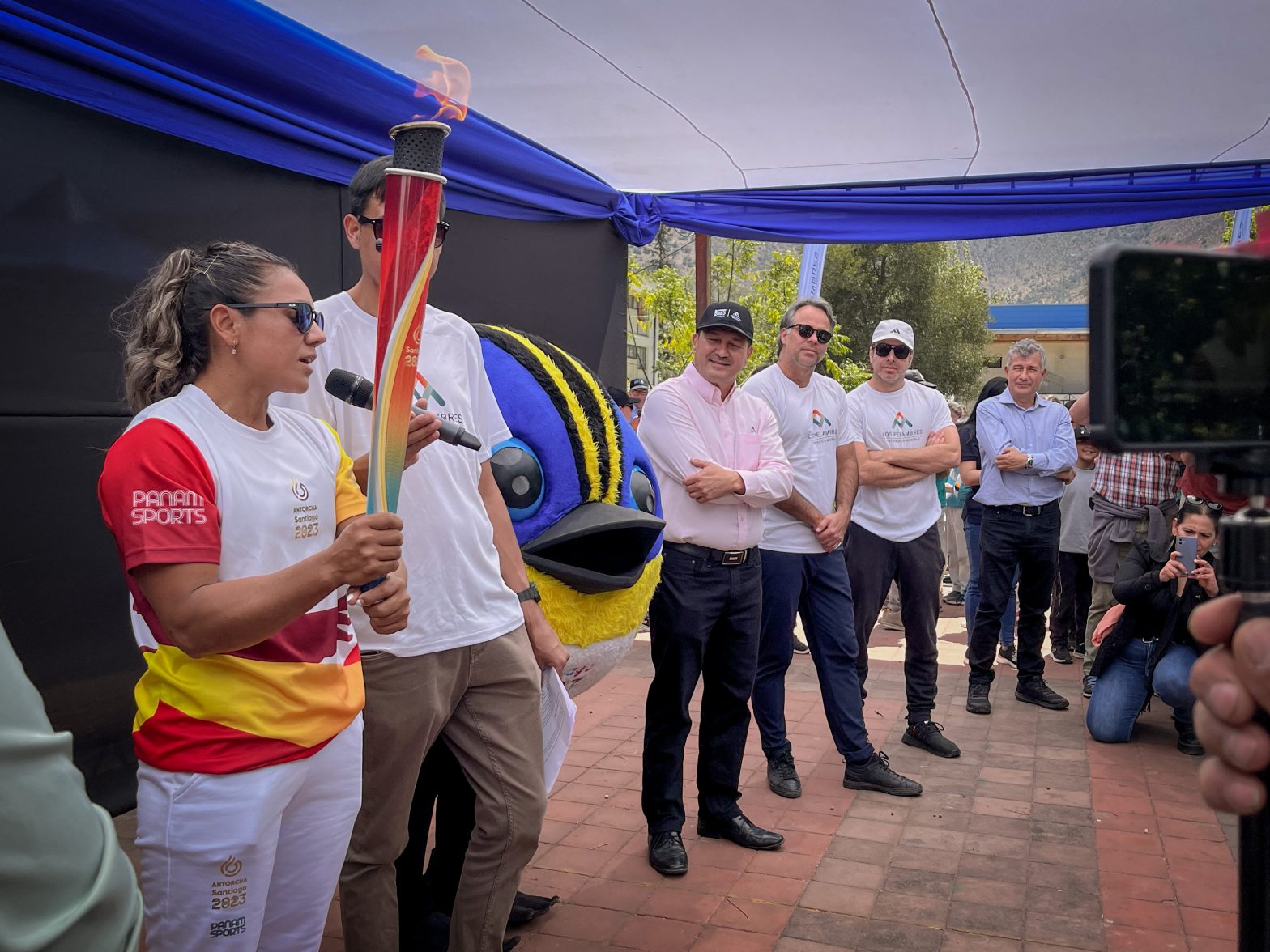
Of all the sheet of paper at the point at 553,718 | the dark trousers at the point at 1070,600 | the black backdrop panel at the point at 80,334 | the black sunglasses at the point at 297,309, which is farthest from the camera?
the dark trousers at the point at 1070,600

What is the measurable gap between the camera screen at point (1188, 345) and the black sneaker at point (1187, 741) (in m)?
5.10

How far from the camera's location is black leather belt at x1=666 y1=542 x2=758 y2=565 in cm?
395

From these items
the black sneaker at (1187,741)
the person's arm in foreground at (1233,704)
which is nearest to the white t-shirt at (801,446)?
the black sneaker at (1187,741)

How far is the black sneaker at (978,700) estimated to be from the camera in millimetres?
6246

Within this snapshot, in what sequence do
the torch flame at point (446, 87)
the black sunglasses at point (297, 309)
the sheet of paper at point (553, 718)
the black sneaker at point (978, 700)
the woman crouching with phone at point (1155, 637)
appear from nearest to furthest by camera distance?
the black sunglasses at point (297, 309), the torch flame at point (446, 87), the sheet of paper at point (553, 718), the woman crouching with phone at point (1155, 637), the black sneaker at point (978, 700)

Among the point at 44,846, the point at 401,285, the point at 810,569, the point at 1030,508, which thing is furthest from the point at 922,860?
the point at 44,846

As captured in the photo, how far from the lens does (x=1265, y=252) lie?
40.2 inches

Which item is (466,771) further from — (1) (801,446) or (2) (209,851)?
(1) (801,446)

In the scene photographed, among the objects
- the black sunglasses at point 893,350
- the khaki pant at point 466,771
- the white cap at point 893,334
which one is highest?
the white cap at point 893,334

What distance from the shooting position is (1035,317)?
4878 centimetres

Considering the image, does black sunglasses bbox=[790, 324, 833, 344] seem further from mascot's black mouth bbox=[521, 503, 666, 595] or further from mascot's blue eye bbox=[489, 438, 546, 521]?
mascot's blue eye bbox=[489, 438, 546, 521]

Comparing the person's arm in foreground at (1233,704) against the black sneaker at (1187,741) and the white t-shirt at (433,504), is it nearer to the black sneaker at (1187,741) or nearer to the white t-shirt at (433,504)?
the white t-shirt at (433,504)

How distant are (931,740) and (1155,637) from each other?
136 centimetres

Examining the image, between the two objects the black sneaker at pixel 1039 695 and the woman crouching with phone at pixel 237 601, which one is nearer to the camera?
the woman crouching with phone at pixel 237 601
